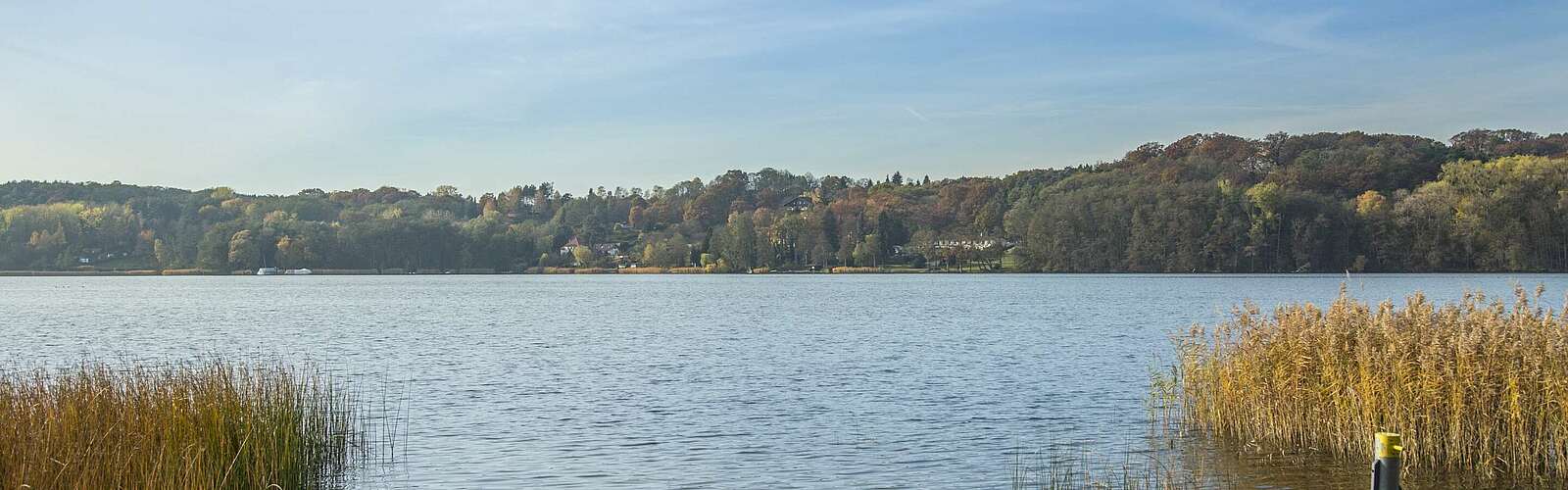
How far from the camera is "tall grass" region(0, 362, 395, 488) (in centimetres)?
970

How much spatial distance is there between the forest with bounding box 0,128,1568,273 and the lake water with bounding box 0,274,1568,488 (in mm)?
71865

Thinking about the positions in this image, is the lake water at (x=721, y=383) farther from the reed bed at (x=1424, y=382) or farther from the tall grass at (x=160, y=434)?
the tall grass at (x=160, y=434)

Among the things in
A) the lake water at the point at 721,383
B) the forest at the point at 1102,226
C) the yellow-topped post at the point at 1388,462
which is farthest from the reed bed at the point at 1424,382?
the forest at the point at 1102,226

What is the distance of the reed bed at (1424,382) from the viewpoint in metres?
12.4

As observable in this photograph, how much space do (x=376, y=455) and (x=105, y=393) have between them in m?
5.02

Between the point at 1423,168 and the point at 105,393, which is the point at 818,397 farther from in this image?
the point at 1423,168

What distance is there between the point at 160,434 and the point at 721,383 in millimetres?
16007

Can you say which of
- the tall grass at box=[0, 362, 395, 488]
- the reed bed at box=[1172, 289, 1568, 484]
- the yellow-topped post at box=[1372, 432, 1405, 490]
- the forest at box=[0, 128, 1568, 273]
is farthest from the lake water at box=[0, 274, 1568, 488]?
the forest at box=[0, 128, 1568, 273]

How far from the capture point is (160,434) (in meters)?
10.9

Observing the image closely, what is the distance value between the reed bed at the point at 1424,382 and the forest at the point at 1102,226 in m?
112

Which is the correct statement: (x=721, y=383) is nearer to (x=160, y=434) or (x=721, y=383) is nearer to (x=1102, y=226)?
(x=160, y=434)

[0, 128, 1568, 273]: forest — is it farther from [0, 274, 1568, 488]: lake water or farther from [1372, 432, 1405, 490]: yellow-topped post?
[1372, 432, 1405, 490]: yellow-topped post

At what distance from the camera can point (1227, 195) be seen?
13575 cm

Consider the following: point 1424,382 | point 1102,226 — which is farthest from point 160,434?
point 1102,226
